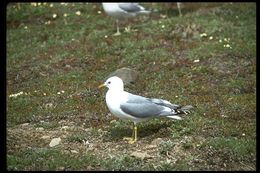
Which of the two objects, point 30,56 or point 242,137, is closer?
point 242,137

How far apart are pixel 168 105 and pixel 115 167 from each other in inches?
88.6

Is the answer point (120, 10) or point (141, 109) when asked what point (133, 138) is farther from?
point (120, 10)

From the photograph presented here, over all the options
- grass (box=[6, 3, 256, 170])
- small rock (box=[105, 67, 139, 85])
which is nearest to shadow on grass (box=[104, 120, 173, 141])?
grass (box=[6, 3, 256, 170])

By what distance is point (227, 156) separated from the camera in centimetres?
1101

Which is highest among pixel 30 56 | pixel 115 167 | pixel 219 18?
pixel 219 18

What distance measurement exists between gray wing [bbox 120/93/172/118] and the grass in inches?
27.7

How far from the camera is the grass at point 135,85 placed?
37.0 ft

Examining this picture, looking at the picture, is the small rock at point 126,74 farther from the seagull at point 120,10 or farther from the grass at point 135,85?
the seagull at point 120,10

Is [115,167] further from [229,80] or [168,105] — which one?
[229,80]

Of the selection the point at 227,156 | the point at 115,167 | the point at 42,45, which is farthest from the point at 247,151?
the point at 42,45

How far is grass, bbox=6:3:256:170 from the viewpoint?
37.0 ft

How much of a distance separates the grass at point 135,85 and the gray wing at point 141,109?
703mm

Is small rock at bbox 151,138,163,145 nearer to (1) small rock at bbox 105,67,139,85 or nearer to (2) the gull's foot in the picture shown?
(2) the gull's foot
